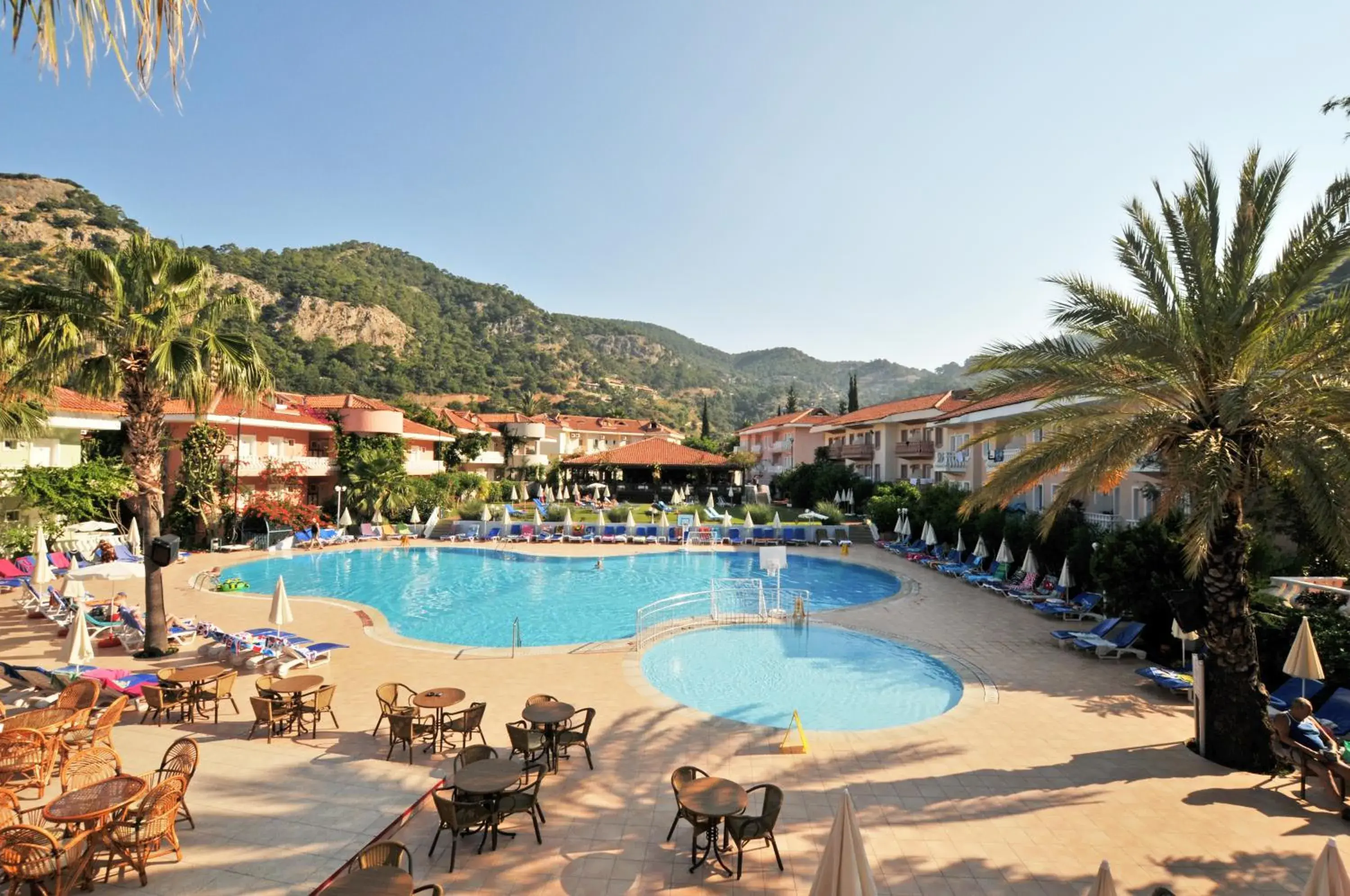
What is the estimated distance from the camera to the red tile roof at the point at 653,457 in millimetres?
47594

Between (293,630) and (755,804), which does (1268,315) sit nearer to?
(755,804)

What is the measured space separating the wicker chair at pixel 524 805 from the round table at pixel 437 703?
2.06 meters

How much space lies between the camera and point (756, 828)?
20.2 feet

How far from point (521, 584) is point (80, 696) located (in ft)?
48.7

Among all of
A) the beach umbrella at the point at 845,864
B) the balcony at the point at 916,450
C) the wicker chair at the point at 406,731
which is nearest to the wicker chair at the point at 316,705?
the wicker chair at the point at 406,731

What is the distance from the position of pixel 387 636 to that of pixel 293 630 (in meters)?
2.43

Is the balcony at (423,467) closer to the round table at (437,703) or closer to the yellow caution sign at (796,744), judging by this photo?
the round table at (437,703)

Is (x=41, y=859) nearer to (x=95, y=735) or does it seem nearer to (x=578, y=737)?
(x=95, y=735)

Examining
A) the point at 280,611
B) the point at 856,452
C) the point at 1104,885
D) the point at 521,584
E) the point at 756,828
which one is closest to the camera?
the point at 1104,885

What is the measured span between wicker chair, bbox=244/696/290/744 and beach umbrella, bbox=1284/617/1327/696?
1411 cm

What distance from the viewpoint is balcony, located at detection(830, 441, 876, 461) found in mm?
42250

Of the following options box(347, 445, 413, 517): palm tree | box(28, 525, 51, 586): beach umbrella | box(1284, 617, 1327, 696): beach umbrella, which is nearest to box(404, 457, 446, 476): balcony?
box(347, 445, 413, 517): palm tree

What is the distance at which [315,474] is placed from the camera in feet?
111

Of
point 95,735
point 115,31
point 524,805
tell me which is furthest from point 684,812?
point 95,735
